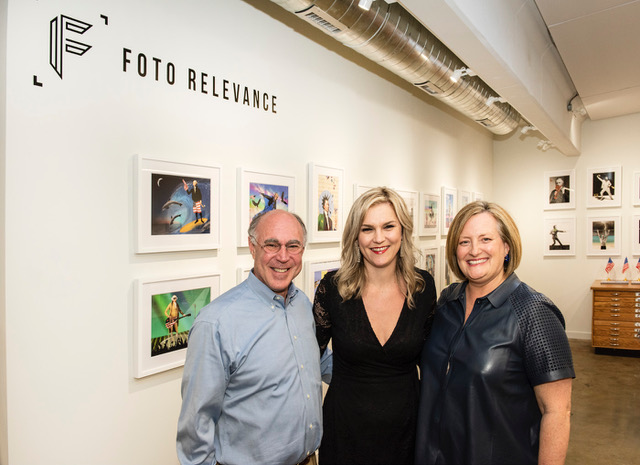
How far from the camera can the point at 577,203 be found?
745 centimetres

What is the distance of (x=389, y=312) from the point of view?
6.70ft

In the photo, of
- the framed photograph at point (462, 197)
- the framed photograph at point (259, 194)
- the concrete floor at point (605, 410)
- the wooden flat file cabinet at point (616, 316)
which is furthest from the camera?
the framed photograph at point (462, 197)

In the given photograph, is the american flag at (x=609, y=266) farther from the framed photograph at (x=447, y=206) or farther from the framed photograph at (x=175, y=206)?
the framed photograph at (x=175, y=206)

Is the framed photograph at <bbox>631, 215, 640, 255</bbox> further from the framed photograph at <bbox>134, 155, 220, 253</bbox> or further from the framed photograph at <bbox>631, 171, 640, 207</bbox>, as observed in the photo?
the framed photograph at <bbox>134, 155, 220, 253</bbox>

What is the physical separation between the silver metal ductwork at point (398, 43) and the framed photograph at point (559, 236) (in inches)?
144

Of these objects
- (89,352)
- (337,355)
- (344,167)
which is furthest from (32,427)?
(344,167)

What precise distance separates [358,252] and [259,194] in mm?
1063

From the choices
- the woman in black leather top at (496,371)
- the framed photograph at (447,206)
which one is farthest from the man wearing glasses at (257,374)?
the framed photograph at (447,206)

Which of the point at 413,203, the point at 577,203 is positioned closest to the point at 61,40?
the point at 413,203

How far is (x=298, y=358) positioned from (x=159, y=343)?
98 cm

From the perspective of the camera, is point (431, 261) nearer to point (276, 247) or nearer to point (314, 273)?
point (314, 273)

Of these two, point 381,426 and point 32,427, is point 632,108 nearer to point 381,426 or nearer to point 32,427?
point 381,426

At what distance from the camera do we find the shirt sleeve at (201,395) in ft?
4.97

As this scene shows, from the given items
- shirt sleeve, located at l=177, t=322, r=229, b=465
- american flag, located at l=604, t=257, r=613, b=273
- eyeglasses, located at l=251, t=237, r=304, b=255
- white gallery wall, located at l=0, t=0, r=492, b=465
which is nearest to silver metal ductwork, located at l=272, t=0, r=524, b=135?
white gallery wall, located at l=0, t=0, r=492, b=465
